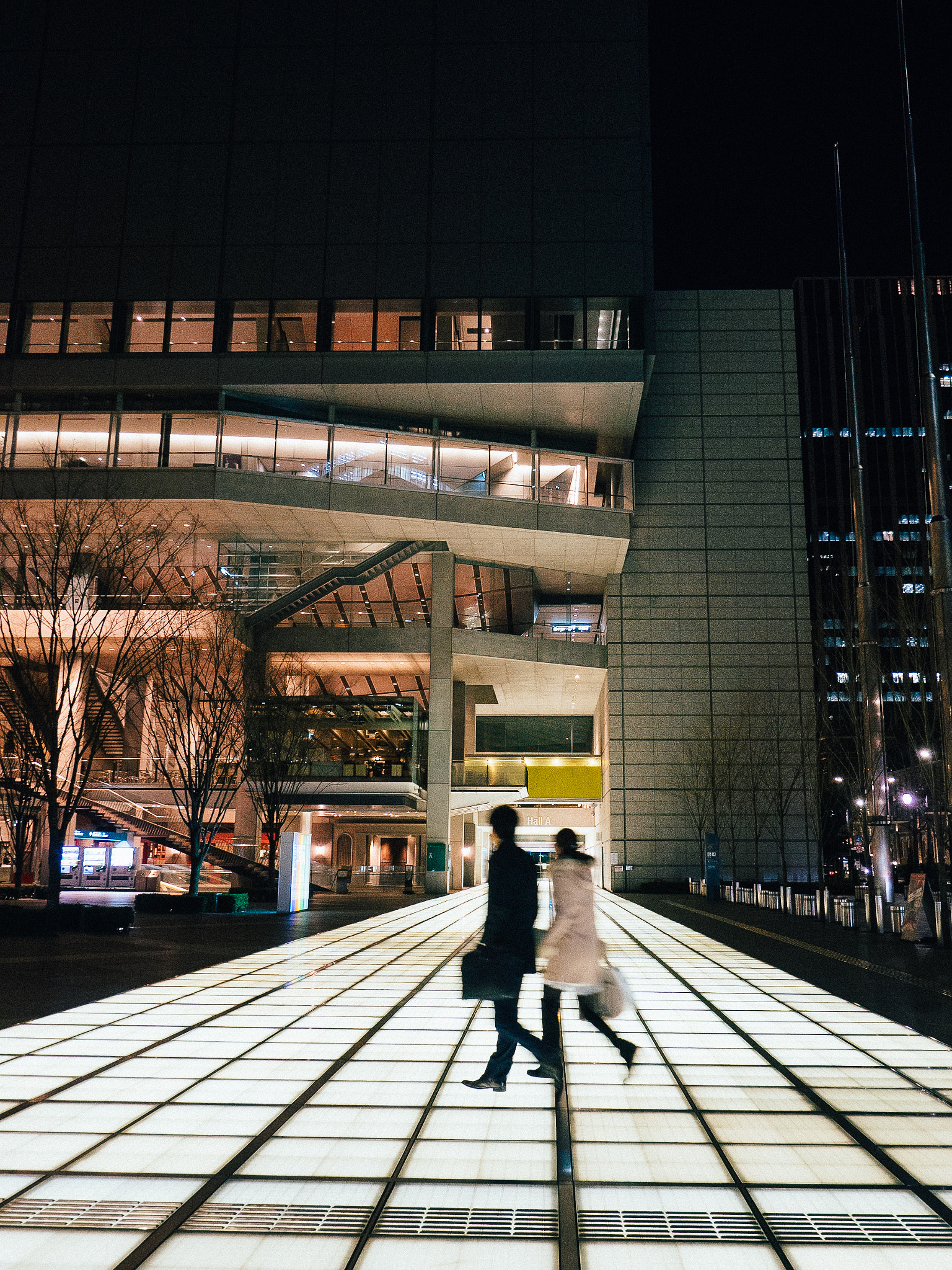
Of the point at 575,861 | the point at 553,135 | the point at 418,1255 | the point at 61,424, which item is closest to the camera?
the point at 418,1255

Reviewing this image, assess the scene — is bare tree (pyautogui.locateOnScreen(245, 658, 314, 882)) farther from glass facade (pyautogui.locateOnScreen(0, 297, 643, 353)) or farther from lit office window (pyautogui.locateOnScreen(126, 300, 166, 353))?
lit office window (pyautogui.locateOnScreen(126, 300, 166, 353))

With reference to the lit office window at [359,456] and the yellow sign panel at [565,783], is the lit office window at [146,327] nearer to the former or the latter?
the lit office window at [359,456]

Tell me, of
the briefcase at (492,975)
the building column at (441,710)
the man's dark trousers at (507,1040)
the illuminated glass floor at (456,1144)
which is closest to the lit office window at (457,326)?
the building column at (441,710)

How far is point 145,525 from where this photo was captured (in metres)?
35.5

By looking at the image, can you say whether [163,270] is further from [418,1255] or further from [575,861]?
[418,1255]

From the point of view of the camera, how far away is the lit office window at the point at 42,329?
36.3m

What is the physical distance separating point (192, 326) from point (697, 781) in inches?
1097

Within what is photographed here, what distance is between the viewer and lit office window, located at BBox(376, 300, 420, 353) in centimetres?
3594

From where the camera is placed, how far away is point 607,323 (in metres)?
35.6

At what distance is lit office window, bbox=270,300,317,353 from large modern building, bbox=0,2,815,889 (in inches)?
5.5

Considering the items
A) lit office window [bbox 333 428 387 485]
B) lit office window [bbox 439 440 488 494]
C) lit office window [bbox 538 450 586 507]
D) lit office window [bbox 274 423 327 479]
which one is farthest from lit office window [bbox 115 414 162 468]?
lit office window [bbox 538 450 586 507]

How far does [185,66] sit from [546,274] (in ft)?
57.8

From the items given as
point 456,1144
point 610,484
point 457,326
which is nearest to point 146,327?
point 457,326

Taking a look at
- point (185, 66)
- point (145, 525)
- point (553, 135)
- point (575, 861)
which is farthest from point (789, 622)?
point (575, 861)
